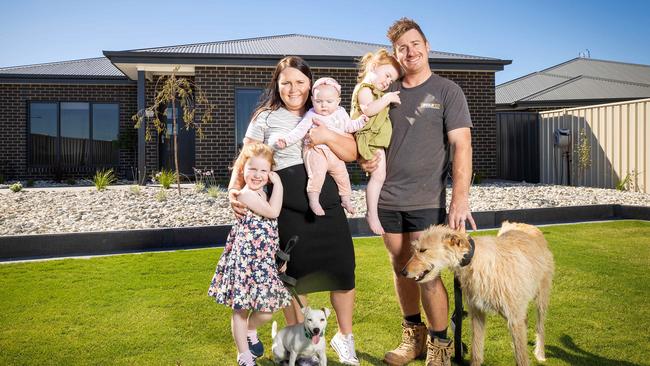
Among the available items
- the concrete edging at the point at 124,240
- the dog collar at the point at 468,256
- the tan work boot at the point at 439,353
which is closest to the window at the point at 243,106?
the concrete edging at the point at 124,240

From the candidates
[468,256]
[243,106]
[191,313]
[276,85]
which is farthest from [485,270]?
[243,106]

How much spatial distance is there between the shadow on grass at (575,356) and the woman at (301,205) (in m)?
1.53

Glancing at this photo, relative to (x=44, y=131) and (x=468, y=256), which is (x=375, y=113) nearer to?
(x=468, y=256)

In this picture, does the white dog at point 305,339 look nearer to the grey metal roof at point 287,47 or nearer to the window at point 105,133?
the grey metal roof at point 287,47

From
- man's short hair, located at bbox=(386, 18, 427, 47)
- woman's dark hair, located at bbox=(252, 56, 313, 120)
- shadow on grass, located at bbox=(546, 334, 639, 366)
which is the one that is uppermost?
man's short hair, located at bbox=(386, 18, 427, 47)

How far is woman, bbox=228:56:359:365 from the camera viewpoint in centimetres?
314

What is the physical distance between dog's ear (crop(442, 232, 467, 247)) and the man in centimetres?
17

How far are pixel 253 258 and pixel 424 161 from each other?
3.92ft

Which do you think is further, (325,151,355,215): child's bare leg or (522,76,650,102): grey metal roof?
(522,76,650,102): grey metal roof

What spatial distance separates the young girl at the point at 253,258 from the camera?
3.03 m

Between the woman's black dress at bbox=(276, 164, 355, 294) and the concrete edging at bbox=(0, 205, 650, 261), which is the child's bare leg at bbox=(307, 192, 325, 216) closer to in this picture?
the woman's black dress at bbox=(276, 164, 355, 294)

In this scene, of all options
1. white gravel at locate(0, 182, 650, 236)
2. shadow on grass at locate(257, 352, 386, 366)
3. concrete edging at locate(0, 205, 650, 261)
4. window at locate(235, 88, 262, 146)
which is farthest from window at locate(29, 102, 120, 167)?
shadow on grass at locate(257, 352, 386, 366)

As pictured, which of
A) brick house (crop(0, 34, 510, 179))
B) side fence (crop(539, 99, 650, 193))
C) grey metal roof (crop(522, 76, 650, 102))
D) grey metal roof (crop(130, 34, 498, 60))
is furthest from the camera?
grey metal roof (crop(522, 76, 650, 102))

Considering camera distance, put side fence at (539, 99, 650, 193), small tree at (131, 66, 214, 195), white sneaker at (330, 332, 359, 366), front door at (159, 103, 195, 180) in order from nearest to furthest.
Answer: white sneaker at (330, 332, 359, 366) < small tree at (131, 66, 214, 195) < side fence at (539, 99, 650, 193) < front door at (159, 103, 195, 180)
